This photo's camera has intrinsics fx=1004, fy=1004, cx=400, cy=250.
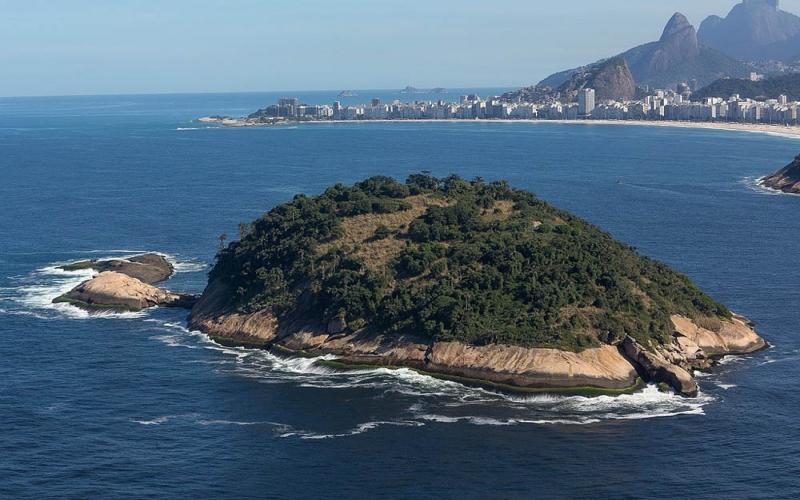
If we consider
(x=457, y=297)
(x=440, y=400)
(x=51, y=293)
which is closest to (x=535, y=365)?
(x=440, y=400)

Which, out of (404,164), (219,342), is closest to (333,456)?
(219,342)

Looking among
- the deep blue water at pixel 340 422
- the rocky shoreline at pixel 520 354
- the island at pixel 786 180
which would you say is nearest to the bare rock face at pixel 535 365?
the rocky shoreline at pixel 520 354

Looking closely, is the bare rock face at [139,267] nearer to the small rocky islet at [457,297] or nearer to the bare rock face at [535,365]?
the small rocky islet at [457,297]

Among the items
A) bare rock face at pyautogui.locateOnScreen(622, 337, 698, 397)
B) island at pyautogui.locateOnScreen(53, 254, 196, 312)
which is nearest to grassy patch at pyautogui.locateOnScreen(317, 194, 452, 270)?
island at pyautogui.locateOnScreen(53, 254, 196, 312)

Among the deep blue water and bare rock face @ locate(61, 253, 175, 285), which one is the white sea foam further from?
bare rock face @ locate(61, 253, 175, 285)

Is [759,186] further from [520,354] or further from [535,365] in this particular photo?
[535,365]

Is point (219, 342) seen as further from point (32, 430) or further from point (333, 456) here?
point (333, 456)
